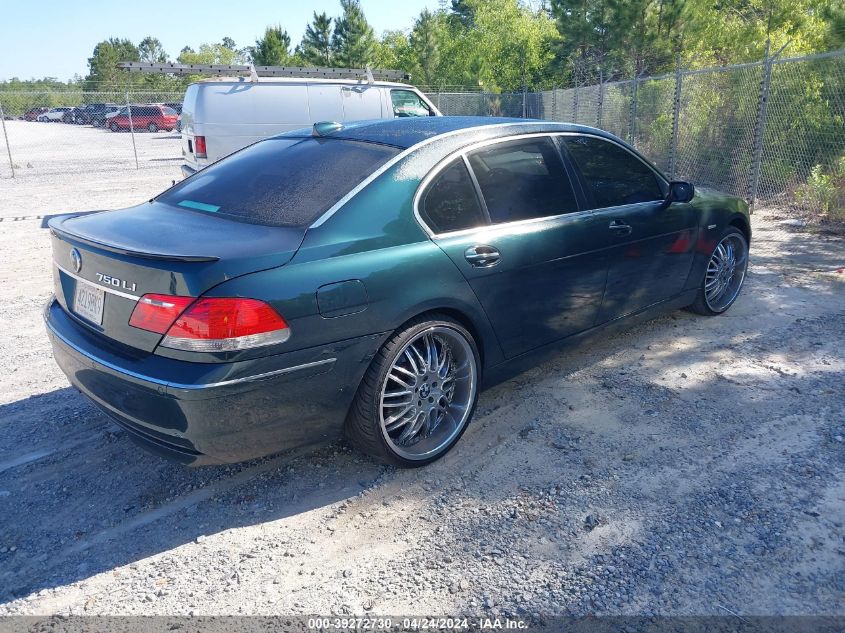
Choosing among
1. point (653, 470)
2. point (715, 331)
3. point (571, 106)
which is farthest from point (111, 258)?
point (571, 106)

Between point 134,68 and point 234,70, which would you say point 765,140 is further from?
point 134,68

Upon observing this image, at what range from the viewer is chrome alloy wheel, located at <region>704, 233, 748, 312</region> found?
5.36 m

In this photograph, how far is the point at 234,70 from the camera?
13336mm

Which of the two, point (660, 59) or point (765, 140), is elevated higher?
point (660, 59)

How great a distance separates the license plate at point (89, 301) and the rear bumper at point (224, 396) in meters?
0.10

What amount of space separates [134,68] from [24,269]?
20.3 ft

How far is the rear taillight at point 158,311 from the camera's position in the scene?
2672mm

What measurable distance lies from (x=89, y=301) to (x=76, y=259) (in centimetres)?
22

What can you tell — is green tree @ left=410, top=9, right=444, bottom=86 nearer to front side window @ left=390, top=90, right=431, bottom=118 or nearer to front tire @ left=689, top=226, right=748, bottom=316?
front side window @ left=390, top=90, right=431, bottom=118

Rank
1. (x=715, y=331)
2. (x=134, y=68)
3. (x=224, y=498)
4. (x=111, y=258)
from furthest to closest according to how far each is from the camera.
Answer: (x=134, y=68), (x=715, y=331), (x=224, y=498), (x=111, y=258)

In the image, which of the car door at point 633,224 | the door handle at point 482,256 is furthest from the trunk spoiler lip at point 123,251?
the car door at point 633,224

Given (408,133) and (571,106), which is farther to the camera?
(571,106)

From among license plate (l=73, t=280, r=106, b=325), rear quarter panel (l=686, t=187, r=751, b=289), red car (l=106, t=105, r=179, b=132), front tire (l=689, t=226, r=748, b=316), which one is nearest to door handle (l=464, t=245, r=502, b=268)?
license plate (l=73, t=280, r=106, b=325)

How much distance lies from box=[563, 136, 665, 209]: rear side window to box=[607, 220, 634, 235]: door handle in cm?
13
